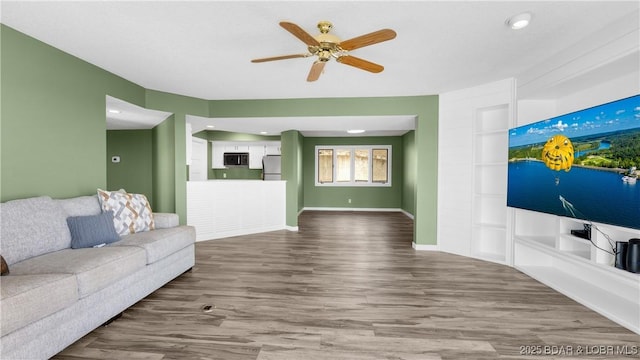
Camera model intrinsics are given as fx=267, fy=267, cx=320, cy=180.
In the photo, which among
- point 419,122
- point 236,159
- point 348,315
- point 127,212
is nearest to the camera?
point 348,315

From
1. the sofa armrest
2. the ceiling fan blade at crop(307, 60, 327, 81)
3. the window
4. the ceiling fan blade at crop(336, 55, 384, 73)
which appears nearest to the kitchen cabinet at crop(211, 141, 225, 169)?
the window

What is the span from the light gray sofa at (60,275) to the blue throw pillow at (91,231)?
0.06m

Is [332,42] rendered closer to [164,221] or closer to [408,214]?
Result: [164,221]

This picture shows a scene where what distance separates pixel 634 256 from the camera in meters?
2.08

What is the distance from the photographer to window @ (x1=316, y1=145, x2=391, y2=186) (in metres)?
8.52

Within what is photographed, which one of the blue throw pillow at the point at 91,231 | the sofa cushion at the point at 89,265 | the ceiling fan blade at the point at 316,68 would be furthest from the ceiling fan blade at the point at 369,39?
the blue throw pillow at the point at 91,231

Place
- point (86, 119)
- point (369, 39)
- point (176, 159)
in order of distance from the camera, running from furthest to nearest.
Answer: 1. point (176, 159)
2. point (86, 119)
3. point (369, 39)

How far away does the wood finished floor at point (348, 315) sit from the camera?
1830 millimetres

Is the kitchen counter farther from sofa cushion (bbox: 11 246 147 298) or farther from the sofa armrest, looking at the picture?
sofa cushion (bbox: 11 246 147 298)

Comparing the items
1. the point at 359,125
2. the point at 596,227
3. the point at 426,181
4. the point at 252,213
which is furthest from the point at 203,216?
the point at 596,227

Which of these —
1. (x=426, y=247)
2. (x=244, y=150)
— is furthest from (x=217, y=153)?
(x=426, y=247)

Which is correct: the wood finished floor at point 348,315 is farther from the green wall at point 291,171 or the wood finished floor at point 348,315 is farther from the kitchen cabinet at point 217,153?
the kitchen cabinet at point 217,153

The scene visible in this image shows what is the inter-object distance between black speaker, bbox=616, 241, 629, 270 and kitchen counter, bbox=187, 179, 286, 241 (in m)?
4.91

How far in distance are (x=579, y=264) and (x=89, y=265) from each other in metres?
4.18
